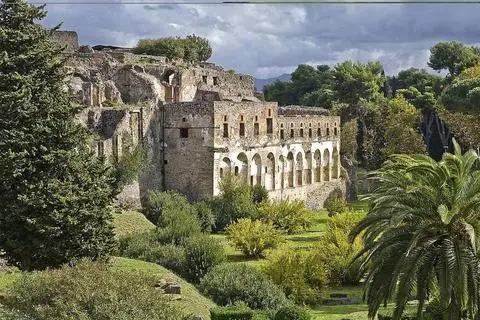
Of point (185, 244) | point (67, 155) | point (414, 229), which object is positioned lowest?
point (185, 244)

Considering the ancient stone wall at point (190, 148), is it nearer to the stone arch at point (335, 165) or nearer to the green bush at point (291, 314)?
the stone arch at point (335, 165)

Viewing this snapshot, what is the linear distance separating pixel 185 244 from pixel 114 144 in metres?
12.5

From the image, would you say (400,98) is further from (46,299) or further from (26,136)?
(46,299)

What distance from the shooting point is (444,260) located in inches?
768

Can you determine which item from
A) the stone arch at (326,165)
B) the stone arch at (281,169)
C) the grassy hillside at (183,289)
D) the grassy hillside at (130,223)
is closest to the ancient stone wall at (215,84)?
the stone arch at (281,169)

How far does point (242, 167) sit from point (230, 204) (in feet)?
23.8

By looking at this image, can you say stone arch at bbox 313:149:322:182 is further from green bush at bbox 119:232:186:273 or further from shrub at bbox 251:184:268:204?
green bush at bbox 119:232:186:273

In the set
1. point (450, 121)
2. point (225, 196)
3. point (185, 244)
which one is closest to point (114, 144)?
point (225, 196)

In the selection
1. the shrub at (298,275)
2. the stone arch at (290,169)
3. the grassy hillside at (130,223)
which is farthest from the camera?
the stone arch at (290,169)

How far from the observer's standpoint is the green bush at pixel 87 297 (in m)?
17.7

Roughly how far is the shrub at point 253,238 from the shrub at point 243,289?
28.4 feet

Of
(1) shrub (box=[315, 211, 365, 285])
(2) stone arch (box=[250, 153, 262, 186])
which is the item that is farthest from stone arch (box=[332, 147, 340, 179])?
(1) shrub (box=[315, 211, 365, 285])

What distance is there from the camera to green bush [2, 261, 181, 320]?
17688mm

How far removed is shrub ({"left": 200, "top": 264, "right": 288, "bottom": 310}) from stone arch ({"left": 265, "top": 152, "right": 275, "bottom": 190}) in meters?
27.8
